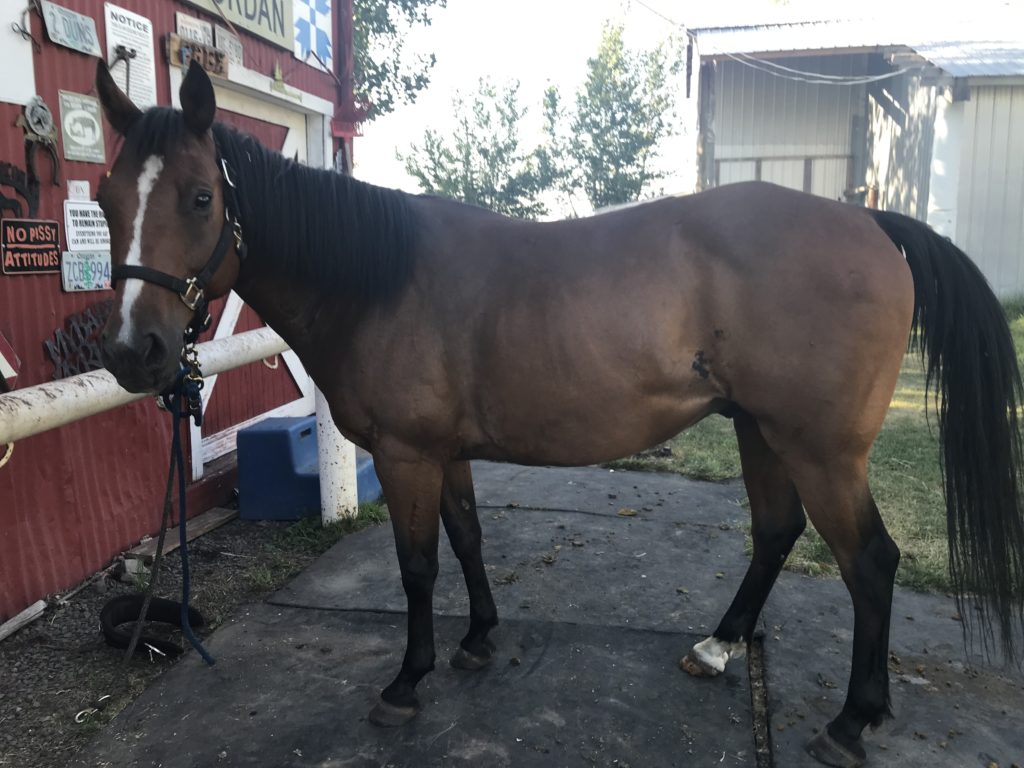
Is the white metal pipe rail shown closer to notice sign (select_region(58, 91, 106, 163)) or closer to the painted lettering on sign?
notice sign (select_region(58, 91, 106, 163))

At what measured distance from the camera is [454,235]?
2.57 meters

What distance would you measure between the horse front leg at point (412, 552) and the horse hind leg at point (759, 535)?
98 cm

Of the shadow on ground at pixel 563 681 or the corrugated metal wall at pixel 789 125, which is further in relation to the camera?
the corrugated metal wall at pixel 789 125

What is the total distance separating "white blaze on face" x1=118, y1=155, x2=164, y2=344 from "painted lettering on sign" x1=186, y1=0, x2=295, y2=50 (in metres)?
2.77

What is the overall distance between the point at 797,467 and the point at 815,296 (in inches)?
20.7

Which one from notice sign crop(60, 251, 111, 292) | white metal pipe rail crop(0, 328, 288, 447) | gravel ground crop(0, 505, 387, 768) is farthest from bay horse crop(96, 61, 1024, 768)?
notice sign crop(60, 251, 111, 292)

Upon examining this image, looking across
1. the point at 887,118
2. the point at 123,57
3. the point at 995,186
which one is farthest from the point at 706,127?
the point at 123,57

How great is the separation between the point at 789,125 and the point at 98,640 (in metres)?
15.4

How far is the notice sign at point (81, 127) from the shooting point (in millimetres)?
3287

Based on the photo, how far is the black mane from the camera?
2250 millimetres

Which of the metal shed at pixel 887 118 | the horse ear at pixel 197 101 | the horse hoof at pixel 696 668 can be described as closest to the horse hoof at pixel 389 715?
the horse hoof at pixel 696 668

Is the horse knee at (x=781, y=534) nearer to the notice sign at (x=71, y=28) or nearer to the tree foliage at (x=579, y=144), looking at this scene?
the notice sign at (x=71, y=28)

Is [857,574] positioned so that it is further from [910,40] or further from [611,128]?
[611,128]

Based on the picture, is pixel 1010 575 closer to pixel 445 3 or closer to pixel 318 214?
pixel 318 214
